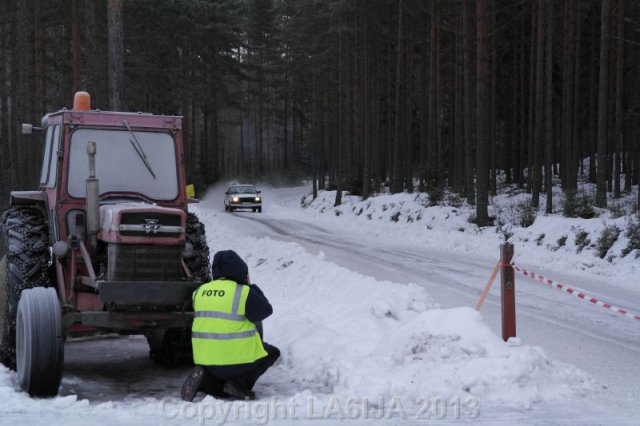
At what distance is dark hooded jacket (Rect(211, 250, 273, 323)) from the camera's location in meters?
6.47

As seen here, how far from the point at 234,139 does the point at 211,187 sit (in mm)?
48336

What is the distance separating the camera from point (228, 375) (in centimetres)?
651

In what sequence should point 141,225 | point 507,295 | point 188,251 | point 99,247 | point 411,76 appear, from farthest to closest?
point 411,76
point 188,251
point 507,295
point 99,247
point 141,225

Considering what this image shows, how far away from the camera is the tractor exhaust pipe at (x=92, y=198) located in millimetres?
7172

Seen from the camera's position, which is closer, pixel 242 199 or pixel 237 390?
pixel 237 390

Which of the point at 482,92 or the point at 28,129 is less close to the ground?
the point at 482,92

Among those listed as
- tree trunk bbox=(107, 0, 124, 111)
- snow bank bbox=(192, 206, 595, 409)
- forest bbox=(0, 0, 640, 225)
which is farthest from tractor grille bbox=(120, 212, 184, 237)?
forest bbox=(0, 0, 640, 225)

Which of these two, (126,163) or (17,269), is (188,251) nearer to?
(126,163)

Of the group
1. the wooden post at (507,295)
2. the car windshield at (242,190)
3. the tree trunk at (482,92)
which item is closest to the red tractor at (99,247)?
the wooden post at (507,295)

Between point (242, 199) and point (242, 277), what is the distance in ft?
117

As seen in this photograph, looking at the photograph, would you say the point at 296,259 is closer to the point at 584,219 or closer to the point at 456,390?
the point at 584,219

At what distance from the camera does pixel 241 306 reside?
647 cm

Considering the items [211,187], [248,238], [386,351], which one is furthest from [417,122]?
[386,351]

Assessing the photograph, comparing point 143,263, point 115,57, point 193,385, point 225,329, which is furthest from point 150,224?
point 115,57
